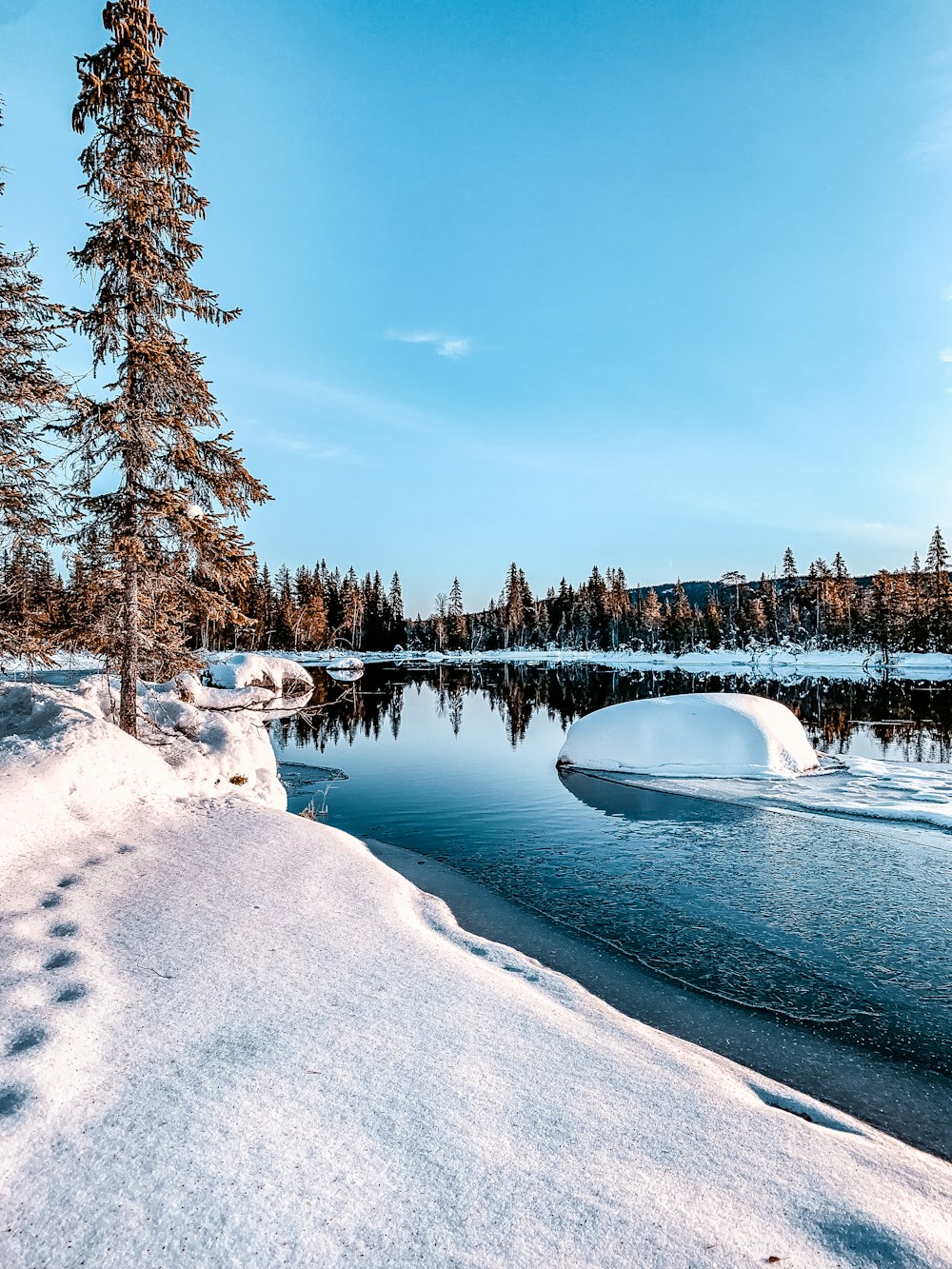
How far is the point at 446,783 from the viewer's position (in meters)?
17.3

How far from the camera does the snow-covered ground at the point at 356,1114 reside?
8.37ft

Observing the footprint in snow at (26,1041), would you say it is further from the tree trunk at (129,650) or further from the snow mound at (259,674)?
the snow mound at (259,674)

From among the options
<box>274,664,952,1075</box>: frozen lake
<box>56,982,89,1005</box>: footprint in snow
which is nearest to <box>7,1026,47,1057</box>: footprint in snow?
<box>56,982,89,1005</box>: footprint in snow

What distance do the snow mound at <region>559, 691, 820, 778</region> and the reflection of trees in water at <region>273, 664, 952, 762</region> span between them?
6483 mm

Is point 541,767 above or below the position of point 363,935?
below

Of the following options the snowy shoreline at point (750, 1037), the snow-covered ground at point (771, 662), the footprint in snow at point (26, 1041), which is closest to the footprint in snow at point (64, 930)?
the footprint in snow at point (26, 1041)

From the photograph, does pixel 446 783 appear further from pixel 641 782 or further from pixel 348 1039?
pixel 348 1039

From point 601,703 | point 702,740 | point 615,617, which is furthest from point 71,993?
point 615,617

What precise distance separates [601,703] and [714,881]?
29.1 meters

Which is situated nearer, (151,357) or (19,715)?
(19,715)

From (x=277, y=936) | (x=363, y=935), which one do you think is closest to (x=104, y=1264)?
(x=277, y=936)

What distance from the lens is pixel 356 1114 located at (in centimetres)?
322

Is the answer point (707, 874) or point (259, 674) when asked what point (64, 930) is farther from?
point (259, 674)

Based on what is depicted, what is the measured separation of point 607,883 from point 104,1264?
305 inches
